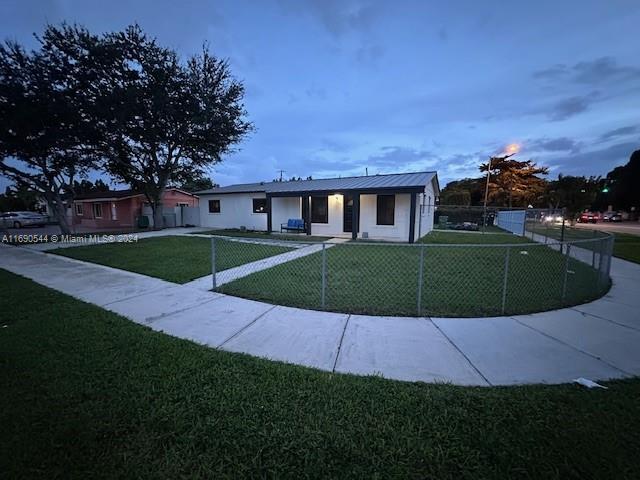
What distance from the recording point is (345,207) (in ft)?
54.1

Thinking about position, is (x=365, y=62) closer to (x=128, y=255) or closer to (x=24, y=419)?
(x=128, y=255)

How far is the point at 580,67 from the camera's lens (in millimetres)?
19828

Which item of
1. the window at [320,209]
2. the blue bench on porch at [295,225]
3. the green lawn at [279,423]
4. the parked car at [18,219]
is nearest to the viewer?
the green lawn at [279,423]

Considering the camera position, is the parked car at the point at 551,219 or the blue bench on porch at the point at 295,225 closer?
the parked car at the point at 551,219

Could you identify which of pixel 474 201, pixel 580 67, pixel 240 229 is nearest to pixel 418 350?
pixel 240 229

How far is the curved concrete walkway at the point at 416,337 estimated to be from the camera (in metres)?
2.96

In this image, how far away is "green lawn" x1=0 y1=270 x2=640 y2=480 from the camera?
5.69 feet

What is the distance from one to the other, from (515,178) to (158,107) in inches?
1611

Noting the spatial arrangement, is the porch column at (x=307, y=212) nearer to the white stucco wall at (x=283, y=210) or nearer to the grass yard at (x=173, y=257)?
the white stucco wall at (x=283, y=210)

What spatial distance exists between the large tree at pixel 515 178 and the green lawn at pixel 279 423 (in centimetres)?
4100

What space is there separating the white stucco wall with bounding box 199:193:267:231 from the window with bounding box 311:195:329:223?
4.17 metres

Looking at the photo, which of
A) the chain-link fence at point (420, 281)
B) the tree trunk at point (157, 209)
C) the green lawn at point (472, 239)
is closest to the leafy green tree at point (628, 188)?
the green lawn at point (472, 239)

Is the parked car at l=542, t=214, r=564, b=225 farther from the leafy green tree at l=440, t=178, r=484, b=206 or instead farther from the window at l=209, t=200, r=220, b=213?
the window at l=209, t=200, r=220, b=213

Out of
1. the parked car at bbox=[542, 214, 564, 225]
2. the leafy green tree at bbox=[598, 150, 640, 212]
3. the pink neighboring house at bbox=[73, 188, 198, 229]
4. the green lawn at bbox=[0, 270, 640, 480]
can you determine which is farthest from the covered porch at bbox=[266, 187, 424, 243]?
the leafy green tree at bbox=[598, 150, 640, 212]
